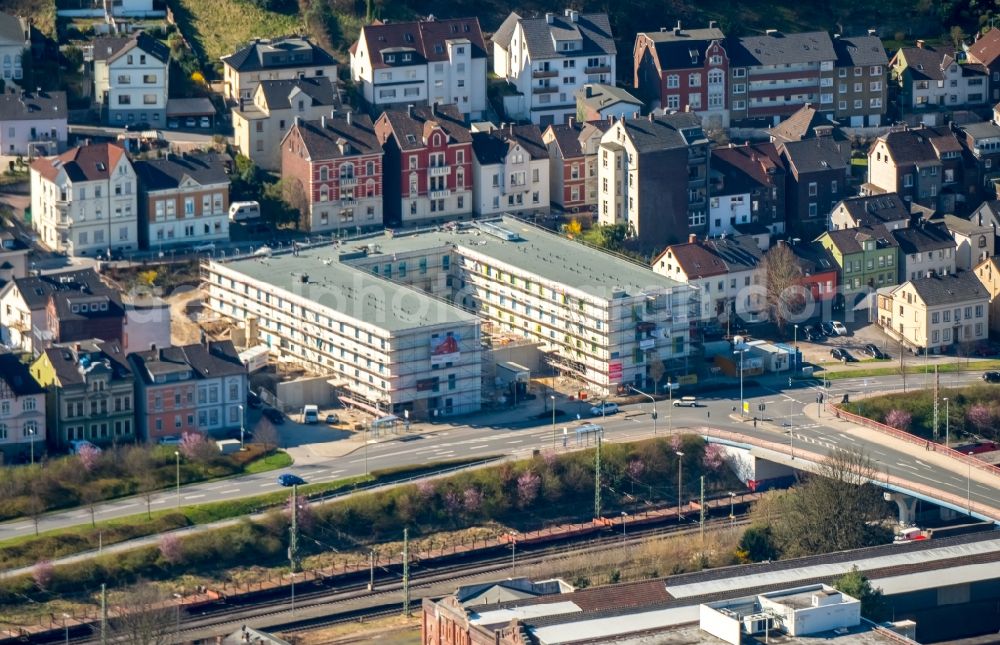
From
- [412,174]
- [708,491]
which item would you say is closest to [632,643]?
[708,491]

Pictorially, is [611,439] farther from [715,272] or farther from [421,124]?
[421,124]

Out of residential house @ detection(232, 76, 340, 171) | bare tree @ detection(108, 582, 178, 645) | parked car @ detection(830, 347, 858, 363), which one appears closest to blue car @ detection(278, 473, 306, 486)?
bare tree @ detection(108, 582, 178, 645)

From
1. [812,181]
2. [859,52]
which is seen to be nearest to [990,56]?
[859,52]

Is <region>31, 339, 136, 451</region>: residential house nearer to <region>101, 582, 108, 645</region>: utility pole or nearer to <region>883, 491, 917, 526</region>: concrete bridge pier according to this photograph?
<region>101, 582, 108, 645</region>: utility pole

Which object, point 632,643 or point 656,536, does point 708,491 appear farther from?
point 632,643

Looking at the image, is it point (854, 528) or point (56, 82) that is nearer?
point (854, 528)

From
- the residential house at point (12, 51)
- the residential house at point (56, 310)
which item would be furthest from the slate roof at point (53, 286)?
the residential house at point (12, 51)
